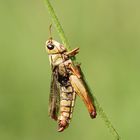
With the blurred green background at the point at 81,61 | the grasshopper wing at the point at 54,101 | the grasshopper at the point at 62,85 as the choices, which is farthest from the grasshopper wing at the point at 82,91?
the blurred green background at the point at 81,61

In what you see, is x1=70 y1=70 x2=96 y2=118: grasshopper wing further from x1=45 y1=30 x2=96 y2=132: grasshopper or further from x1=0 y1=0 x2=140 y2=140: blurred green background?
x1=0 y1=0 x2=140 y2=140: blurred green background

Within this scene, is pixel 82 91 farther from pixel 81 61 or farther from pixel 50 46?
pixel 81 61

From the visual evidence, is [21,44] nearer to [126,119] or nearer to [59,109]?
[126,119]

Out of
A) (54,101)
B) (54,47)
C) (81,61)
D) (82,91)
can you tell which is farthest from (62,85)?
(81,61)

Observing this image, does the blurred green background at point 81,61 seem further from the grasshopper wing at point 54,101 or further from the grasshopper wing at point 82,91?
the grasshopper wing at point 82,91

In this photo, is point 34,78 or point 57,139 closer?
point 57,139

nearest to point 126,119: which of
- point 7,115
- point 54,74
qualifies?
point 7,115
